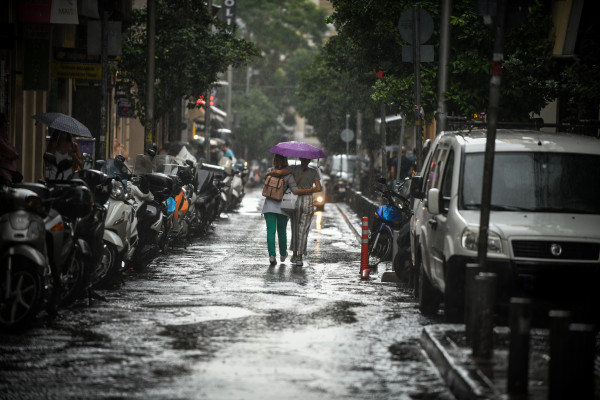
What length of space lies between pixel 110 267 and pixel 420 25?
6.90 meters

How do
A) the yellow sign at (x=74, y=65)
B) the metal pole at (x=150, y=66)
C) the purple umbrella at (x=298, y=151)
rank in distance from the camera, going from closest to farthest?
the purple umbrella at (x=298, y=151) → the yellow sign at (x=74, y=65) → the metal pole at (x=150, y=66)

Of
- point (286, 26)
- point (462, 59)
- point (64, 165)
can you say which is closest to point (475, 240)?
point (64, 165)

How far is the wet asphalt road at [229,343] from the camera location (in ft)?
26.6

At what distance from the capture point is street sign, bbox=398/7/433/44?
18219 millimetres

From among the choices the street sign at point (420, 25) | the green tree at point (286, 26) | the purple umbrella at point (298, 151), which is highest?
the green tree at point (286, 26)

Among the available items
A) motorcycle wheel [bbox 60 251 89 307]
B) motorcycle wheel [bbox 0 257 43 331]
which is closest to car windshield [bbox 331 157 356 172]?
motorcycle wheel [bbox 60 251 89 307]

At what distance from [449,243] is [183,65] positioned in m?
21.3

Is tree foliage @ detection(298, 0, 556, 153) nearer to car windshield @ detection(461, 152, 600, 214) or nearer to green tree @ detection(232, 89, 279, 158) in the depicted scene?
car windshield @ detection(461, 152, 600, 214)

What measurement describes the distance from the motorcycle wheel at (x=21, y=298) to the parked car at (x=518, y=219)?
12.3 ft

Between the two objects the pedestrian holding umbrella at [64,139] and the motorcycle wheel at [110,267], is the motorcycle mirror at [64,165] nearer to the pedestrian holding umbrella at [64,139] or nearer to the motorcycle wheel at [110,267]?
the motorcycle wheel at [110,267]

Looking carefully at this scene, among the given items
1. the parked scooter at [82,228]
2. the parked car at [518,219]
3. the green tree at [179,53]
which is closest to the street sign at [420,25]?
the parked car at [518,219]

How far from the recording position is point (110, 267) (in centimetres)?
1381

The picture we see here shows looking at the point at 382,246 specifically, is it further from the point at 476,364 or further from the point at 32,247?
the point at 476,364

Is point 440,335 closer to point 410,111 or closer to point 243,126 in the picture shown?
point 410,111
